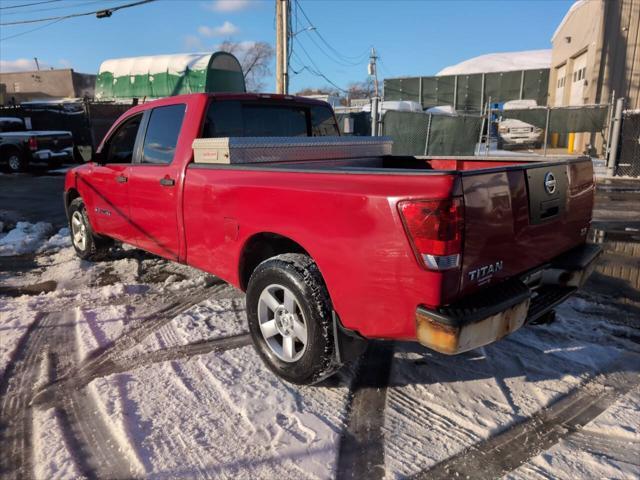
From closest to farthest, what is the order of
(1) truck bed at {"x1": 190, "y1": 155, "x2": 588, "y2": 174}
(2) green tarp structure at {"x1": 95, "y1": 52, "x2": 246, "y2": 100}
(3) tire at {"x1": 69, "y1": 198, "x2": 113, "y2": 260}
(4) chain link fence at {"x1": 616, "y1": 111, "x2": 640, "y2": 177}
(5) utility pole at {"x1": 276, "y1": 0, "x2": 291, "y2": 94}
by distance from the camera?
(1) truck bed at {"x1": 190, "y1": 155, "x2": 588, "y2": 174}, (3) tire at {"x1": 69, "y1": 198, "x2": 113, "y2": 260}, (4) chain link fence at {"x1": 616, "y1": 111, "x2": 640, "y2": 177}, (5) utility pole at {"x1": 276, "y1": 0, "x2": 291, "y2": 94}, (2) green tarp structure at {"x1": 95, "y1": 52, "x2": 246, "y2": 100}

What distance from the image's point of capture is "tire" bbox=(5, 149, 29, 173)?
1714cm

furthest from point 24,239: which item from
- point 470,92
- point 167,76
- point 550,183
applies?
point 470,92

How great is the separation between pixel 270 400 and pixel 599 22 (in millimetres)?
21068

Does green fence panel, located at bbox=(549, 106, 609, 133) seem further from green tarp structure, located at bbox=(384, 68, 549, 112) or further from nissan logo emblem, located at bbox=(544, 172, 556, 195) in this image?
green tarp structure, located at bbox=(384, 68, 549, 112)

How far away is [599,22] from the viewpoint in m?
18.2

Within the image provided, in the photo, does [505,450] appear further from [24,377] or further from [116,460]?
[24,377]

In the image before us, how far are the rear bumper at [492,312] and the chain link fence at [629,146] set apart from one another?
44.4 feet

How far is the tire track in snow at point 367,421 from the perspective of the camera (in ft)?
7.78

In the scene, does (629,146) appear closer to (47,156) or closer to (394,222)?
(394,222)

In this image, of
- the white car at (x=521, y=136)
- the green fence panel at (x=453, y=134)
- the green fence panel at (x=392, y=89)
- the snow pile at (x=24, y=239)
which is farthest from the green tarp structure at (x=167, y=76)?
the green fence panel at (x=392, y=89)

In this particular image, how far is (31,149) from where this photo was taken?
1686 centimetres

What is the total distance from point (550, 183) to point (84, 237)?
17.3 feet

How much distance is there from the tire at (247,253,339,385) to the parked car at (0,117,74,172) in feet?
55.4

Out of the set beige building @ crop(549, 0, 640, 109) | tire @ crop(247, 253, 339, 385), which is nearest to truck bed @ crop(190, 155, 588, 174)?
tire @ crop(247, 253, 339, 385)
